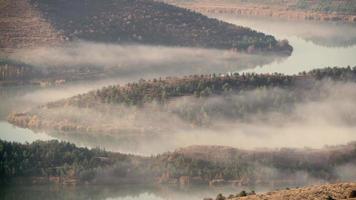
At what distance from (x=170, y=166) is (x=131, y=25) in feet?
252

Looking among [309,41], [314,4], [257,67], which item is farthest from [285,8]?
[257,67]

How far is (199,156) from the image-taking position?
259ft

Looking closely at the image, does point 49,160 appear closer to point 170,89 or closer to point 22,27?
point 170,89

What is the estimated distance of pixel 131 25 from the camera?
497ft

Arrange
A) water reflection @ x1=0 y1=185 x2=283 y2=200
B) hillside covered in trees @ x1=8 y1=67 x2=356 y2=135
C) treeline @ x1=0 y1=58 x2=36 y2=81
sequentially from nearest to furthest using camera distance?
water reflection @ x1=0 y1=185 x2=283 y2=200
hillside covered in trees @ x1=8 y1=67 x2=356 y2=135
treeline @ x1=0 y1=58 x2=36 y2=81

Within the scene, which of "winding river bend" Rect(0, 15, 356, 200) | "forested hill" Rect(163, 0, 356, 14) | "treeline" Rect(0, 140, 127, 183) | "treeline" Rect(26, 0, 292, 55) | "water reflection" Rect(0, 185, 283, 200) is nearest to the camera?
"water reflection" Rect(0, 185, 283, 200)

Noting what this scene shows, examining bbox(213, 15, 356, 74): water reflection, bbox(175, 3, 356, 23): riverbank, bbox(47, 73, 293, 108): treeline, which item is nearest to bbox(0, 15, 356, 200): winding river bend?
bbox(213, 15, 356, 74): water reflection

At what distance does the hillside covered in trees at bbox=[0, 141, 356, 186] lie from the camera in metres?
73.4

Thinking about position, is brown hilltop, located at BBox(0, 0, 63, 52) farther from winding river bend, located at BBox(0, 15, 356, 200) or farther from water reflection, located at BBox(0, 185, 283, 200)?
water reflection, located at BBox(0, 185, 283, 200)

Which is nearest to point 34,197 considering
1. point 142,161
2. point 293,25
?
point 142,161

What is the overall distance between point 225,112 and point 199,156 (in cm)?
1914

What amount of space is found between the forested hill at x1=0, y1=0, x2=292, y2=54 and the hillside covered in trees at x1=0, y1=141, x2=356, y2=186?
205ft

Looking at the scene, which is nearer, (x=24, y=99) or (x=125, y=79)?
(x=24, y=99)

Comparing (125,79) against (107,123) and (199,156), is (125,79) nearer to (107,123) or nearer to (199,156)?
(107,123)
